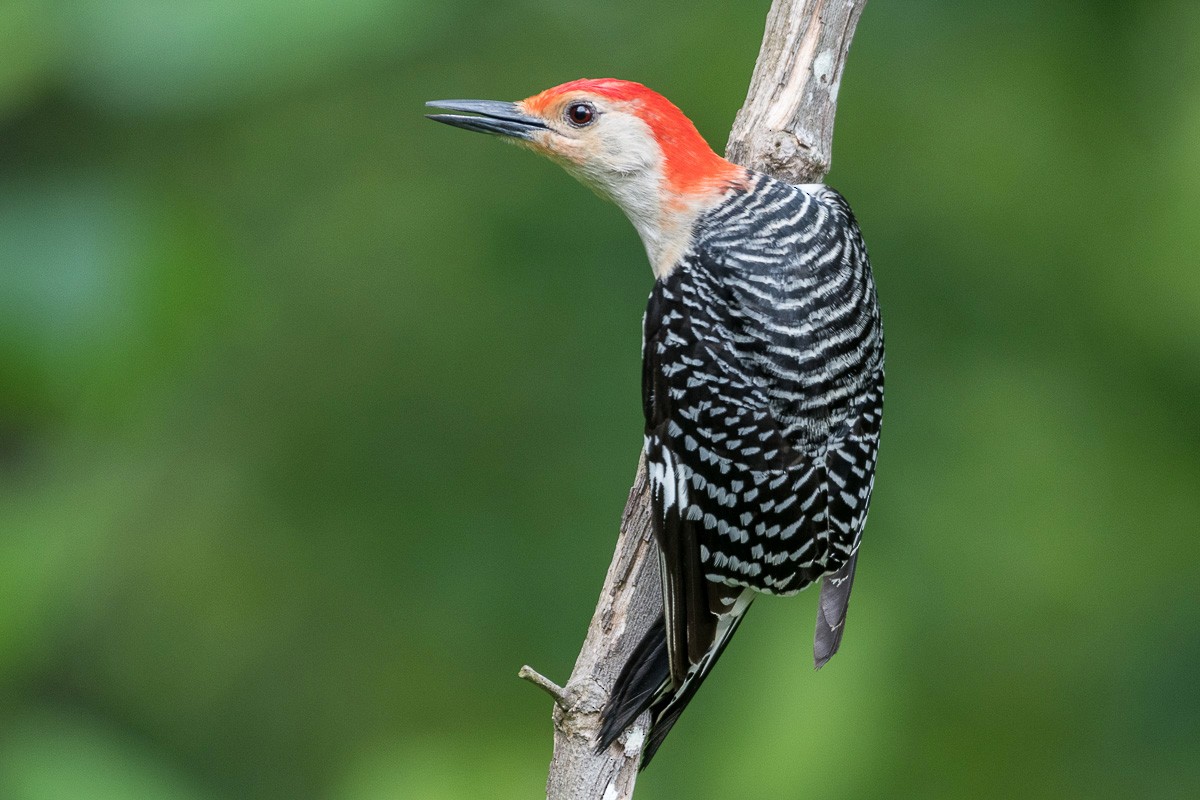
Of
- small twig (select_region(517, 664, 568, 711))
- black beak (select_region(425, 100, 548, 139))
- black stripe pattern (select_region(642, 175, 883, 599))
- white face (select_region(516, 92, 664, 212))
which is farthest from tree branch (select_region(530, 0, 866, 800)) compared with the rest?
black beak (select_region(425, 100, 548, 139))

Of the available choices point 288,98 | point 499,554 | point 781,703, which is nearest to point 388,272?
point 288,98

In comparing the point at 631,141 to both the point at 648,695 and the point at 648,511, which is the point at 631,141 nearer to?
the point at 648,511

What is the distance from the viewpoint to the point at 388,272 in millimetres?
4414

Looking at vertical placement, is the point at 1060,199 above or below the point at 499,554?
above

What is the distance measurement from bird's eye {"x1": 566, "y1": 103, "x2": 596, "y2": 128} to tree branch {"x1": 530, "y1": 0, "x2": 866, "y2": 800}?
1.55 feet

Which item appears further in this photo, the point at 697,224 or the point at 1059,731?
the point at 1059,731

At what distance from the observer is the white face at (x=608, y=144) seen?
112 inches

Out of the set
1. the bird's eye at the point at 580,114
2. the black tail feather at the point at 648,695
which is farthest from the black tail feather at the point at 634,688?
the bird's eye at the point at 580,114

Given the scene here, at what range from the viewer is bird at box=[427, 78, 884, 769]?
261cm

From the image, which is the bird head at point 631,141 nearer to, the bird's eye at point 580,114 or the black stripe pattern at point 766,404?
the bird's eye at point 580,114

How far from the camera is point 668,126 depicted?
2.84 meters

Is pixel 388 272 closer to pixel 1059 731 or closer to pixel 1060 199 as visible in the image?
pixel 1060 199

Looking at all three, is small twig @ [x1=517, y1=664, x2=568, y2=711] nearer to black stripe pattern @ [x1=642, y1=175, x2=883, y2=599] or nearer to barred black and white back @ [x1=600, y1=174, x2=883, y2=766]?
barred black and white back @ [x1=600, y1=174, x2=883, y2=766]

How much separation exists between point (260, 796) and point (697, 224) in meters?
2.83
